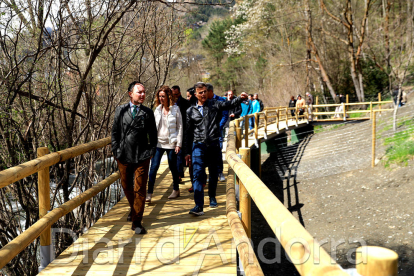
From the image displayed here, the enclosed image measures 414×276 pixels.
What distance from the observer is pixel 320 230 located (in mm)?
11406

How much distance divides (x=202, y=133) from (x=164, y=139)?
89 cm

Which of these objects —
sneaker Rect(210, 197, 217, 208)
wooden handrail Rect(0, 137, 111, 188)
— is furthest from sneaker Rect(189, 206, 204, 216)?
wooden handrail Rect(0, 137, 111, 188)

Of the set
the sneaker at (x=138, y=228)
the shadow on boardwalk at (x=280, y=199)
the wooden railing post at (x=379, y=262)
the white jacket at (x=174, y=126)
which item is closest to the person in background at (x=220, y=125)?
the white jacket at (x=174, y=126)

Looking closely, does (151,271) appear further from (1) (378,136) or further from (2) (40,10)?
(1) (378,136)

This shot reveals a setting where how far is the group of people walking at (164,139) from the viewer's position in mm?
4352

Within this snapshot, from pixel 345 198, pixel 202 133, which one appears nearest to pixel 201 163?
pixel 202 133

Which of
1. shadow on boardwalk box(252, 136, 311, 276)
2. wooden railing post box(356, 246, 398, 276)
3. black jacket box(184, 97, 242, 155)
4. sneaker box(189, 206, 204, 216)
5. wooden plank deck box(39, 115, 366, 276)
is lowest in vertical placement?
shadow on boardwalk box(252, 136, 311, 276)

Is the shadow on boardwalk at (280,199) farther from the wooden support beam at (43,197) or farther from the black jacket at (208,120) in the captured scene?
the wooden support beam at (43,197)

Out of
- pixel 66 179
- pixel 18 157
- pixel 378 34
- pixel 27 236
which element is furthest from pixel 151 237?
pixel 378 34

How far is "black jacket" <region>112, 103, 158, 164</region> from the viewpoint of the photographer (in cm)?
434

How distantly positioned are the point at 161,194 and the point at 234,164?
3215mm

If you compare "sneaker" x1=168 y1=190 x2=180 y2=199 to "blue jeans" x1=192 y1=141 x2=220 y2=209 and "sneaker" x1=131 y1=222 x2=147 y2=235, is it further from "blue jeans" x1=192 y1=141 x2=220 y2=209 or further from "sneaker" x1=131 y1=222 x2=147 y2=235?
"sneaker" x1=131 y1=222 x2=147 y2=235

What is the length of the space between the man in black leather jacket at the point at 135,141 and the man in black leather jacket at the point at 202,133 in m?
0.69

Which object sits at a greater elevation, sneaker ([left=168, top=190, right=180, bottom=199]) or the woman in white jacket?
the woman in white jacket
